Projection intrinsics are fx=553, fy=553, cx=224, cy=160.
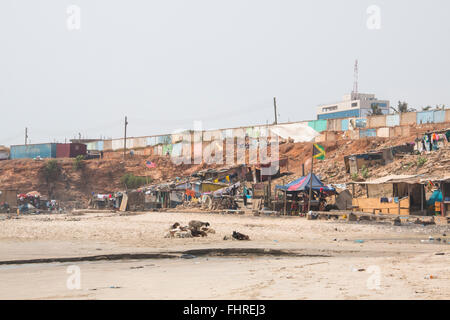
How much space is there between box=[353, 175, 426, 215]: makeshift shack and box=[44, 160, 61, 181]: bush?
42.8 m

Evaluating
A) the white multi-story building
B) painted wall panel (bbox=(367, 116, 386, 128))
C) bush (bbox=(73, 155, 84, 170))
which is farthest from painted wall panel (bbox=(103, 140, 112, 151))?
the white multi-story building

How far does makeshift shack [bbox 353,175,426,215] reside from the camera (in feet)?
89.4

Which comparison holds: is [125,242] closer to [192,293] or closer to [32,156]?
[192,293]

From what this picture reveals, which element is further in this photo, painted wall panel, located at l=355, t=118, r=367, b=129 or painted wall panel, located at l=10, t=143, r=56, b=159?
painted wall panel, located at l=10, t=143, r=56, b=159

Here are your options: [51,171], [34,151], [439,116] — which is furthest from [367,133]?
[34,151]

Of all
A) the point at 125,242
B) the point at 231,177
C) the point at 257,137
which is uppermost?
the point at 257,137

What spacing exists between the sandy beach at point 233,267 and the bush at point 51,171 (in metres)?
45.5

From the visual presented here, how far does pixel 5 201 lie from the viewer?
44406 millimetres

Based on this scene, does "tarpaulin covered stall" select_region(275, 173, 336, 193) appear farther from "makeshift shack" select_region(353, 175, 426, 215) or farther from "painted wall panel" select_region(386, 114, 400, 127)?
"painted wall panel" select_region(386, 114, 400, 127)

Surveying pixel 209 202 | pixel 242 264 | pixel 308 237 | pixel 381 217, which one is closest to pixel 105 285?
pixel 242 264

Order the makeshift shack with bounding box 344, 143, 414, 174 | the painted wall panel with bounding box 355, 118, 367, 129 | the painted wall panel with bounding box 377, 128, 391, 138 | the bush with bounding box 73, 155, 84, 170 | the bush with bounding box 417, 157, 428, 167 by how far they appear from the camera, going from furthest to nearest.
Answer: the bush with bounding box 73, 155, 84, 170 < the painted wall panel with bounding box 355, 118, 367, 129 < the painted wall panel with bounding box 377, 128, 391, 138 < the makeshift shack with bounding box 344, 143, 414, 174 < the bush with bounding box 417, 157, 428, 167

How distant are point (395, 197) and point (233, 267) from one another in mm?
19058

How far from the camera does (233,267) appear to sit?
429 inches

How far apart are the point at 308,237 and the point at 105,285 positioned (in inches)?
425
